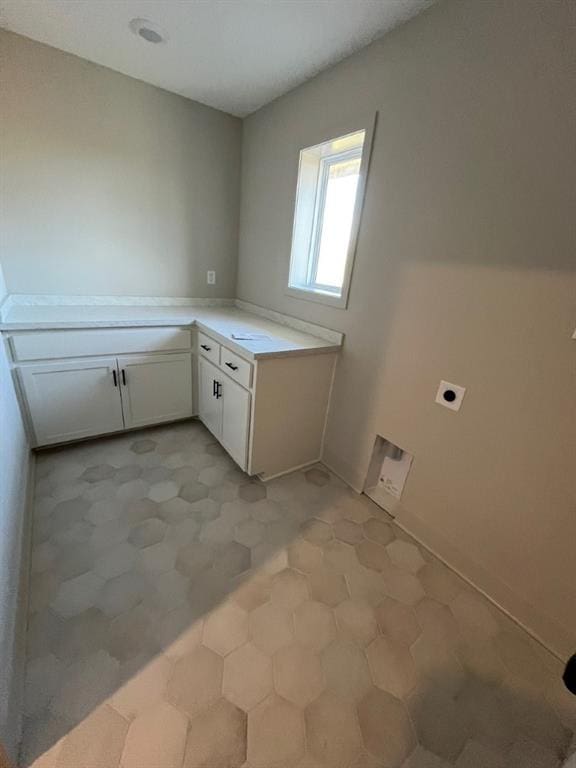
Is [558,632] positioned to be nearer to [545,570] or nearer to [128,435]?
[545,570]

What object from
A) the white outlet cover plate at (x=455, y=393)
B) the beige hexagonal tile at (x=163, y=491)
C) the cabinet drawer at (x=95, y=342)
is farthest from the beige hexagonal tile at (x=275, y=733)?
the cabinet drawer at (x=95, y=342)

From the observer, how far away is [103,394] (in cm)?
207

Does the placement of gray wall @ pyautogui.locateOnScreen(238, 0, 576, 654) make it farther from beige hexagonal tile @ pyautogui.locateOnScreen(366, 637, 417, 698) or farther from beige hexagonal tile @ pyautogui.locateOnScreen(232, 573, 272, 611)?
beige hexagonal tile @ pyautogui.locateOnScreen(232, 573, 272, 611)

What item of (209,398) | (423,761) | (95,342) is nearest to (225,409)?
(209,398)

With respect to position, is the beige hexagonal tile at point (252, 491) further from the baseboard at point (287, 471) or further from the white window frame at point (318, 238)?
the white window frame at point (318, 238)

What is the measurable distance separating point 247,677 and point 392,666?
520 mm

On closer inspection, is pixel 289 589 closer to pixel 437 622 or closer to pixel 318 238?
pixel 437 622

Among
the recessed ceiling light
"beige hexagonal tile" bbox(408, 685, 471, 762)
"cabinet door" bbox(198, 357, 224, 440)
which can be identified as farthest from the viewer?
"cabinet door" bbox(198, 357, 224, 440)

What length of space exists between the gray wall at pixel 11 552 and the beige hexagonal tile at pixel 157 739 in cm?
29

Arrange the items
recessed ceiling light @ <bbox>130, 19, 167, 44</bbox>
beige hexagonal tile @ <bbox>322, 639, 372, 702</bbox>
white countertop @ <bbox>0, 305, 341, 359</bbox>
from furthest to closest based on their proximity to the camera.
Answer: white countertop @ <bbox>0, 305, 341, 359</bbox>, recessed ceiling light @ <bbox>130, 19, 167, 44</bbox>, beige hexagonal tile @ <bbox>322, 639, 372, 702</bbox>

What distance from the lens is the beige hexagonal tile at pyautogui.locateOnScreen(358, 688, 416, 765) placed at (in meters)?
0.93

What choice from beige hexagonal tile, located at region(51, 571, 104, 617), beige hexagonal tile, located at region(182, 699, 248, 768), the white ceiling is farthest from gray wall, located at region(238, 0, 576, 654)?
beige hexagonal tile, located at region(51, 571, 104, 617)

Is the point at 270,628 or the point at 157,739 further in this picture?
the point at 270,628

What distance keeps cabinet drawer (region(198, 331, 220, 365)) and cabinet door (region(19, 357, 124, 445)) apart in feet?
1.84
